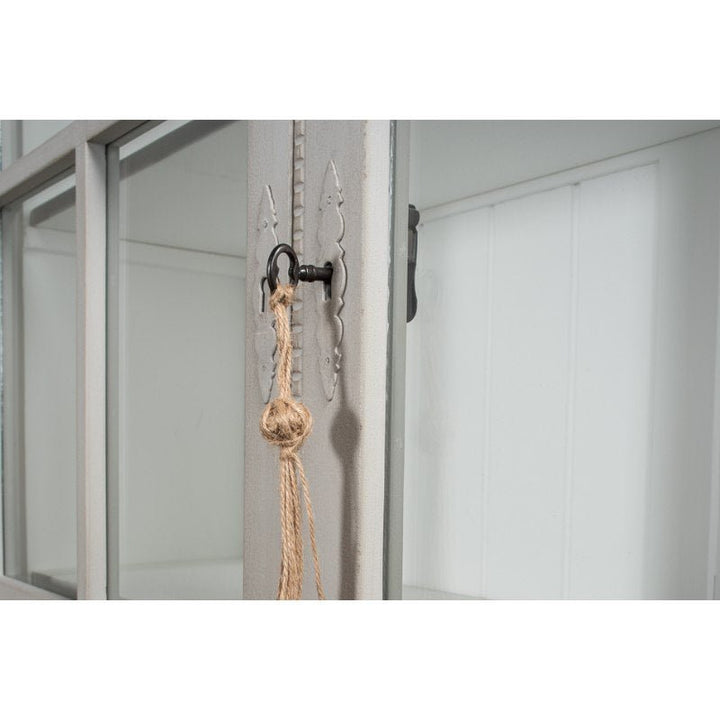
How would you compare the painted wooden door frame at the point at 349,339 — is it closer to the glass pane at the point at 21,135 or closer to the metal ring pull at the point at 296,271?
the metal ring pull at the point at 296,271

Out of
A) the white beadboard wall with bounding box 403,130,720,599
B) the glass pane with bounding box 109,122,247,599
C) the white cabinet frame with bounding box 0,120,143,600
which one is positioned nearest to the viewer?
the white beadboard wall with bounding box 403,130,720,599

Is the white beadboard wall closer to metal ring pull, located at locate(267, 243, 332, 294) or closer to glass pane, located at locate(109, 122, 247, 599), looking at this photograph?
metal ring pull, located at locate(267, 243, 332, 294)

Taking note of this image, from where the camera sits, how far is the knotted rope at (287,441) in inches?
17.2

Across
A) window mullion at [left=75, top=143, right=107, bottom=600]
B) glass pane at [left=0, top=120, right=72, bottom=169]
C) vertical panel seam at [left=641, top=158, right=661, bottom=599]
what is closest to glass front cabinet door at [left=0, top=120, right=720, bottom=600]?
vertical panel seam at [left=641, top=158, right=661, bottom=599]

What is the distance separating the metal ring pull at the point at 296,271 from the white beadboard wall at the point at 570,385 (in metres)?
0.06

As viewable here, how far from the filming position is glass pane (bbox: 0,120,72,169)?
0.87m

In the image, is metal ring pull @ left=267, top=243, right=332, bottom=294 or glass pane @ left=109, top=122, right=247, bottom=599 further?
glass pane @ left=109, top=122, right=247, bottom=599

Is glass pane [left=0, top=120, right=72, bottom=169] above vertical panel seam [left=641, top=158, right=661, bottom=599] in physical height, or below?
above

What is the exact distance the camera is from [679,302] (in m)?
0.43

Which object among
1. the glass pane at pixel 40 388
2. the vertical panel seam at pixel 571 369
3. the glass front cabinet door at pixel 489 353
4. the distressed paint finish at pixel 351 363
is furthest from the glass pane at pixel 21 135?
the vertical panel seam at pixel 571 369

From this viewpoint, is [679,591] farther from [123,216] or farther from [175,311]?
[123,216]

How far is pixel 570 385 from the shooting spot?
45 centimetres

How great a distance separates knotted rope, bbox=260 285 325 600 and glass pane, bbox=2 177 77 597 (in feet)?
1.52

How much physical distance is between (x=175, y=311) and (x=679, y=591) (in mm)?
463
